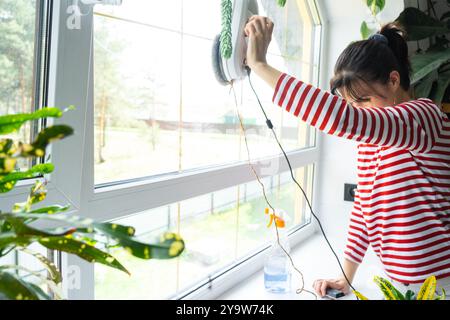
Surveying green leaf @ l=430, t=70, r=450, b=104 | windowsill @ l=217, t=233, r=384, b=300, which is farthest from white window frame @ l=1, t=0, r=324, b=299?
green leaf @ l=430, t=70, r=450, b=104

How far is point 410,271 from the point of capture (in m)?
0.96

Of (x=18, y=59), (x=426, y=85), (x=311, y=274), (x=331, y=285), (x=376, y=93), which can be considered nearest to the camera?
(x=18, y=59)

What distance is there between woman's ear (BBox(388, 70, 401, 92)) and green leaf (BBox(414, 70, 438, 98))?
0.59 m

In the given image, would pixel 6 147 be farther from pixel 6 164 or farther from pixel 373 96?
pixel 373 96

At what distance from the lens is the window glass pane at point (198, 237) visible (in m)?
0.98

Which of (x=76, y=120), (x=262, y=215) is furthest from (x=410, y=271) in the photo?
(x=76, y=120)

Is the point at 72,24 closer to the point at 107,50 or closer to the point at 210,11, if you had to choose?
the point at 107,50

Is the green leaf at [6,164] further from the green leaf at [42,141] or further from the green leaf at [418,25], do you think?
the green leaf at [418,25]

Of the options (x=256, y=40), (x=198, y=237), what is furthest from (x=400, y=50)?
(x=198, y=237)

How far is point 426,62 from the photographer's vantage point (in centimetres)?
138

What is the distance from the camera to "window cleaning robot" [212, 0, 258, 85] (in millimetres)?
843

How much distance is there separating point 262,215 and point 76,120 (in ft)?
3.11

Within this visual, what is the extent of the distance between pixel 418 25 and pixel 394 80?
66cm

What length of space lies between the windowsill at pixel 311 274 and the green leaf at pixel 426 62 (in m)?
0.74
